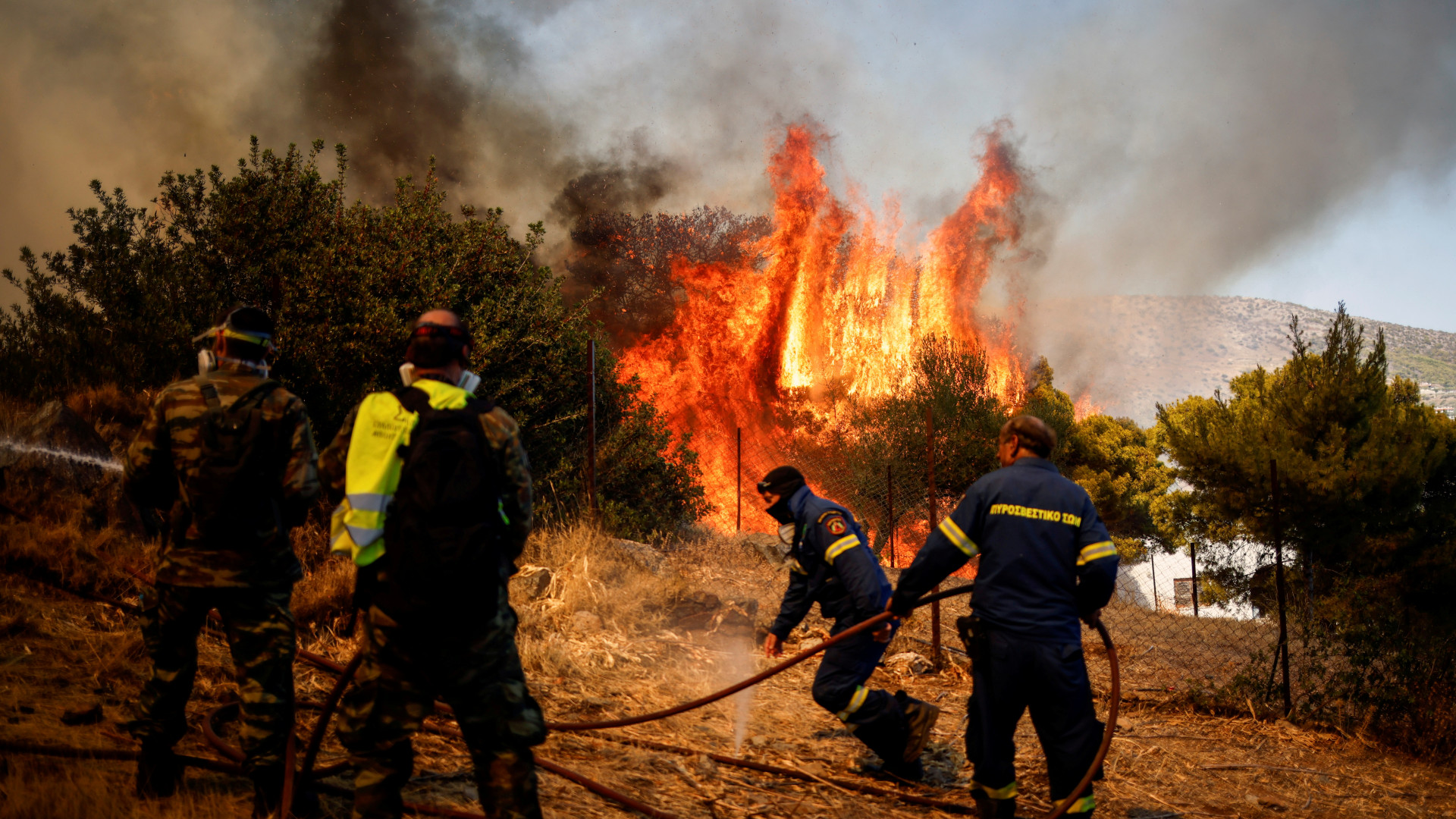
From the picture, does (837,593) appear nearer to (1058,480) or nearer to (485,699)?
(1058,480)

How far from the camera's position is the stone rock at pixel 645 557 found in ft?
30.2

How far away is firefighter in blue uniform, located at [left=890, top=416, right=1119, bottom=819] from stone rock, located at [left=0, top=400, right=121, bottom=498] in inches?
301

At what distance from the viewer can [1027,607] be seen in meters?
3.48

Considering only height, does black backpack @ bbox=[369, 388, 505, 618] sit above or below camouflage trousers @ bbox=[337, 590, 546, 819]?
above

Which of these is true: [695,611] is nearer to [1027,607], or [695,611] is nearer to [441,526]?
[1027,607]

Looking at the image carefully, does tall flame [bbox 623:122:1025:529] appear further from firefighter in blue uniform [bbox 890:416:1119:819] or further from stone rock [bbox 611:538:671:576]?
firefighter in blue uniform [bbox 890:416:1119:819]

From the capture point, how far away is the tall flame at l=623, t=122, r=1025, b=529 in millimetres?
33375

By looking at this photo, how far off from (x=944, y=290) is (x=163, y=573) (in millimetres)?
40276

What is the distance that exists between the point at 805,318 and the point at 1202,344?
149988 millimetres

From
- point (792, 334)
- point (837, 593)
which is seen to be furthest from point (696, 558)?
point (792, 334)

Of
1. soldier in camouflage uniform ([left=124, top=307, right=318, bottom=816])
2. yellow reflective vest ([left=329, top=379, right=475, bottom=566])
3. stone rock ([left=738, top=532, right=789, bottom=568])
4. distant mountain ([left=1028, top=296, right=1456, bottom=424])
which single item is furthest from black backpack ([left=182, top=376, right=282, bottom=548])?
distant mountain ([left=1028, top=296, right=1456, bottom=424])

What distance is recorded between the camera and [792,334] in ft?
120

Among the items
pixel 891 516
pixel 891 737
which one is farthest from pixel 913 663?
pixel 891 737

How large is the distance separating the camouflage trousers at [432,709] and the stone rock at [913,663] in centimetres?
578
